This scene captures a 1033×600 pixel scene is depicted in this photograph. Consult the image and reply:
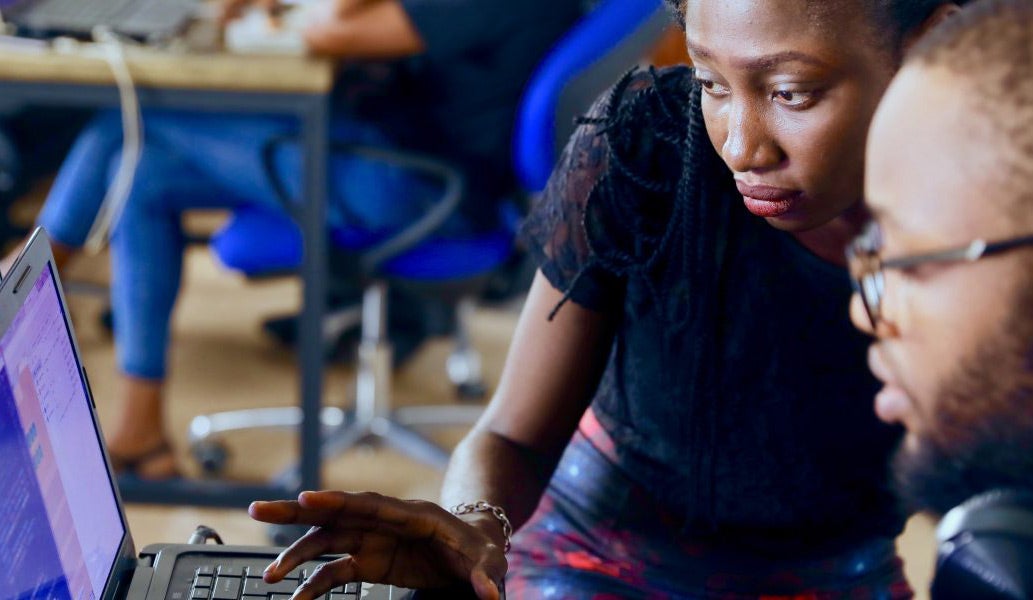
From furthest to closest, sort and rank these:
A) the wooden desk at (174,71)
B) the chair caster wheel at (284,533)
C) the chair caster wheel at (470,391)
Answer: the chair caster wheel at (470,391), the wooden desk at (174,71), the chair caster wheel at (284,533)

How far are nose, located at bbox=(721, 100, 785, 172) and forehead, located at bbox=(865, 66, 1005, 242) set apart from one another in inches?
11.4

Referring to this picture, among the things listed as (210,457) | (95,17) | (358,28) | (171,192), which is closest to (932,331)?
(358,28)

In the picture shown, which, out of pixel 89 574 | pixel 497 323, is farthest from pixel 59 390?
pixel 497 323

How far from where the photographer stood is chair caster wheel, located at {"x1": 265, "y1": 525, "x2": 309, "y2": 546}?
1.88m

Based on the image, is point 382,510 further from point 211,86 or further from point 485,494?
point 211,86

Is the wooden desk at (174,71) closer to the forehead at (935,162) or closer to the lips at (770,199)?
the lips at (770,199)

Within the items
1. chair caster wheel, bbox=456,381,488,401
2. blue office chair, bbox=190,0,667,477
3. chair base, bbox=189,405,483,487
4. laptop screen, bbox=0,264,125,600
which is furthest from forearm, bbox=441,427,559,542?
chair caster wheel, bbox=456,381,488,401

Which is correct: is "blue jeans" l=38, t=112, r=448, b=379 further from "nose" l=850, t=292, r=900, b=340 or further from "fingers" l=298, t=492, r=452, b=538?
"nose" l=850, t=292, r=900, b=340

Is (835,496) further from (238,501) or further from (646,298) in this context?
(238,501)

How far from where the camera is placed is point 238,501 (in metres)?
2.29

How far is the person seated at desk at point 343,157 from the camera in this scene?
2236 mm

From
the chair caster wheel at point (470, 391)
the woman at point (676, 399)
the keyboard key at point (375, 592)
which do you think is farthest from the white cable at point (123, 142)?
the keyboard key at point (375, 592)

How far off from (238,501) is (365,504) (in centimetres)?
146

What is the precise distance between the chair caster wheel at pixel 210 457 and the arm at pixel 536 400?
56.4 inches
